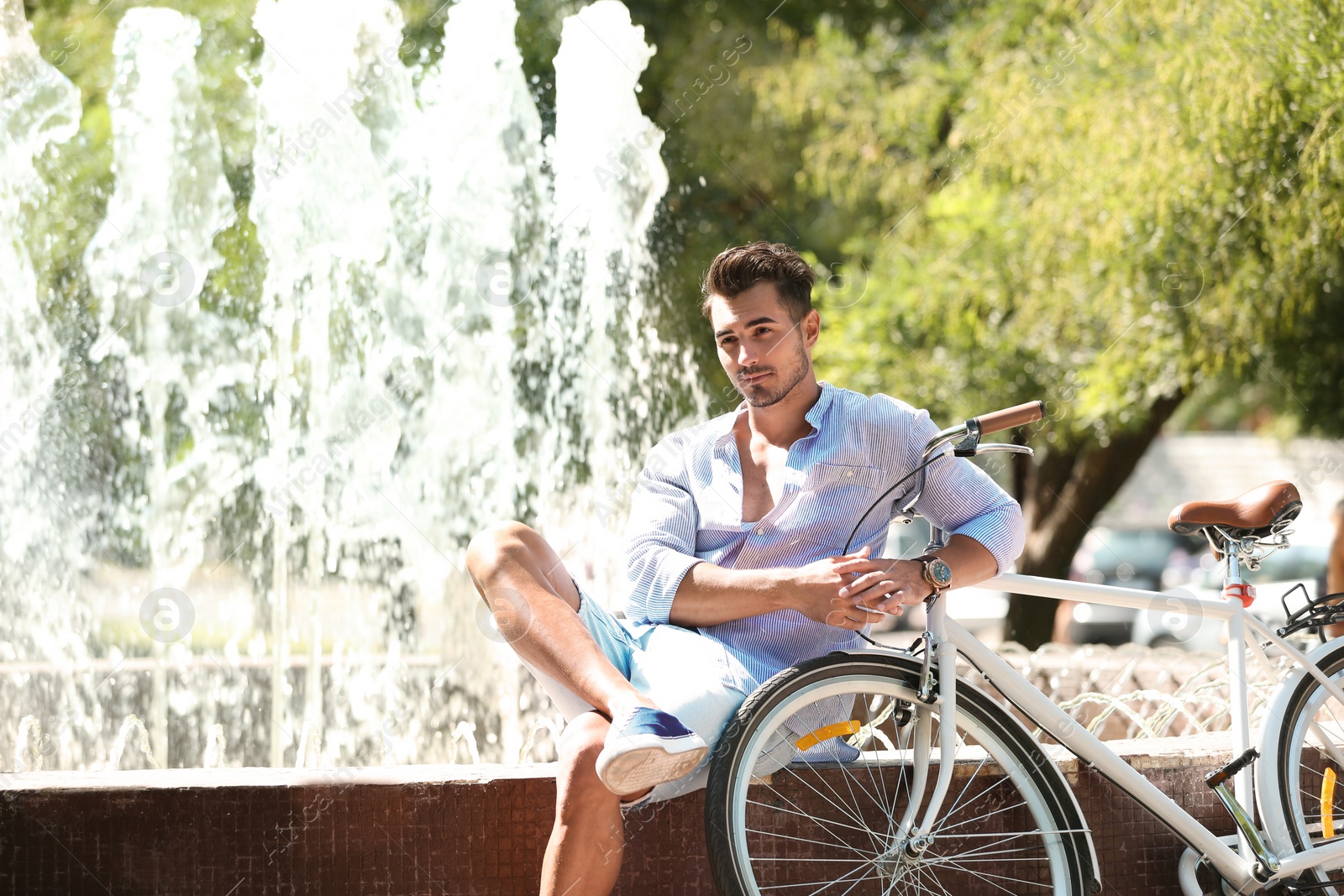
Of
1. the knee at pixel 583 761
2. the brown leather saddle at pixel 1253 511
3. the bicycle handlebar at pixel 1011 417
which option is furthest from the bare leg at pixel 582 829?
the brown leather saddle at pixel 1253 511

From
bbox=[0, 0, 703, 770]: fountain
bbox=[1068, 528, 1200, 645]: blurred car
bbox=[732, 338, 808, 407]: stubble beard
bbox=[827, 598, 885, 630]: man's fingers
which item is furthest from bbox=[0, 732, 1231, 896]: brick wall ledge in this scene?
bbox=[1068, 528, 1200, 645]: blurred car

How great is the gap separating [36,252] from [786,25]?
22.1 ft

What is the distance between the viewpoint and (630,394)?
7.46 meters

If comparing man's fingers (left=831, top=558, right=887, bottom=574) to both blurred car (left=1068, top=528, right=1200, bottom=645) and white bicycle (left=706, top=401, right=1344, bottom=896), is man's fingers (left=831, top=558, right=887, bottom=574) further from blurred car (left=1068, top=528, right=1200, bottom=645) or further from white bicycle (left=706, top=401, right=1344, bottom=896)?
blurred car (left=1068, top=528, right=1200, bottom=645)

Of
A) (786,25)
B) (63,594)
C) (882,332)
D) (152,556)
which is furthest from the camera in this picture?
(786,25)

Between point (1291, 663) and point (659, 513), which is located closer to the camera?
point (659, 513)

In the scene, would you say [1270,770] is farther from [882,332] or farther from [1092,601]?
[882,332]

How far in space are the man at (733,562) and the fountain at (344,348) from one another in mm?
3316

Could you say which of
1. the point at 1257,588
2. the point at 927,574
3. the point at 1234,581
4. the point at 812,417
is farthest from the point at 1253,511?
the point at 1257,588

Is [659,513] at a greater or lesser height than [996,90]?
lesser

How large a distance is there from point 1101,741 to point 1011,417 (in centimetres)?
82

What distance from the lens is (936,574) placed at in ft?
8.27

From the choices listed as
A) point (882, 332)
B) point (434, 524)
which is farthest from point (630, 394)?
point (882, 332)

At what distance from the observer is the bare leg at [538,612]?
243 centimetres
